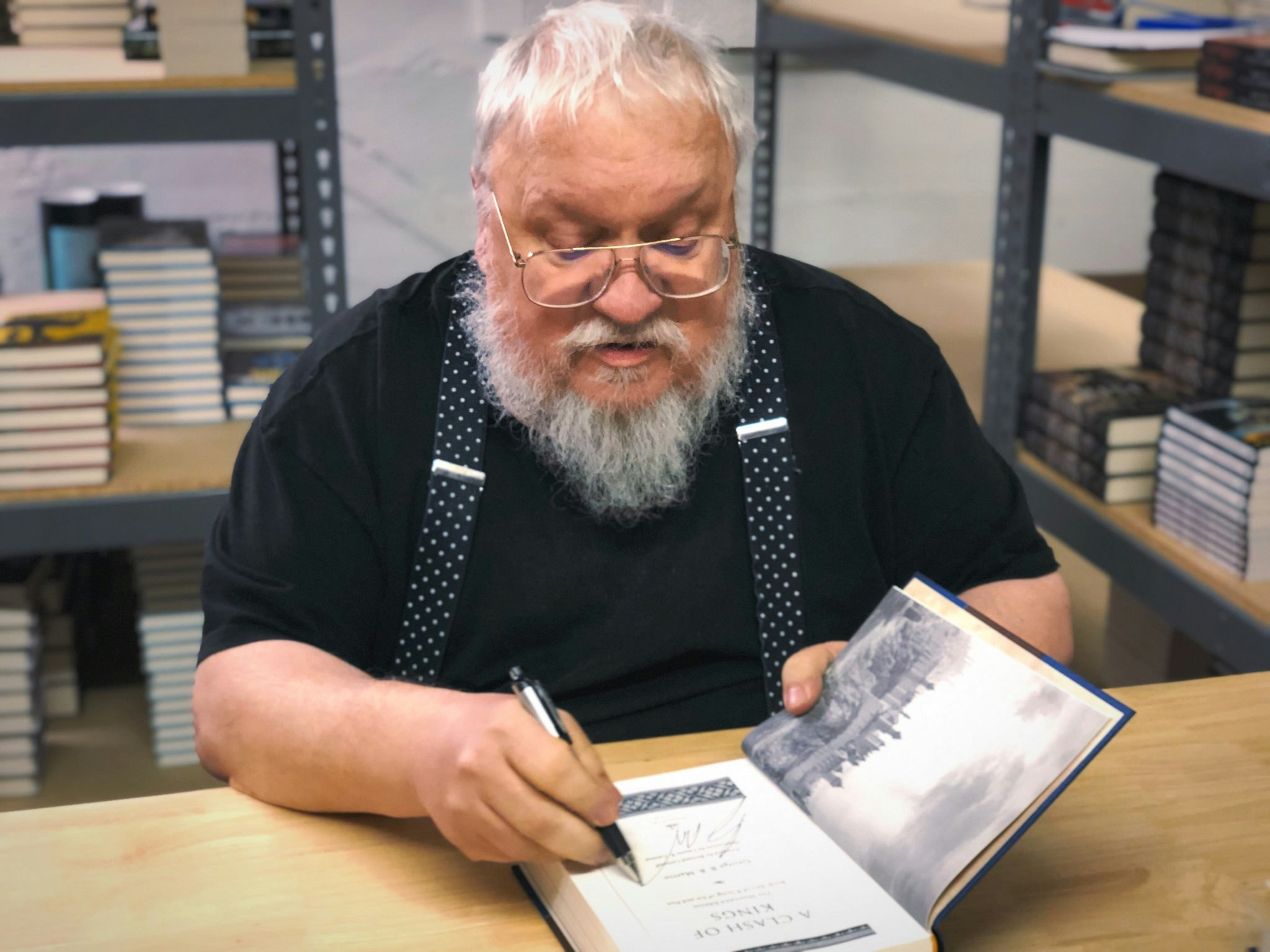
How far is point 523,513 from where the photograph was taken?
1292 mm

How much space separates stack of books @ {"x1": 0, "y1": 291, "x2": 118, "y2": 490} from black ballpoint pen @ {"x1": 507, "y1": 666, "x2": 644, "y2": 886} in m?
1.48

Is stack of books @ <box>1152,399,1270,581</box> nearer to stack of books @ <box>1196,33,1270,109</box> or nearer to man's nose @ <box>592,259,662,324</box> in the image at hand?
stack of books @ <box>1196,33,1270,109</box>

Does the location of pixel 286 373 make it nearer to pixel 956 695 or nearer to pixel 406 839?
pixel 406 839

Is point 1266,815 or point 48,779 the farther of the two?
point 48,779

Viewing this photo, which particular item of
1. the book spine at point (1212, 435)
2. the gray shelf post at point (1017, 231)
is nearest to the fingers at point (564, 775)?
the book spine at point (1212, 435)

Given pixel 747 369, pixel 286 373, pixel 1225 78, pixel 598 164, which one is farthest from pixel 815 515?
pixel 1225 78

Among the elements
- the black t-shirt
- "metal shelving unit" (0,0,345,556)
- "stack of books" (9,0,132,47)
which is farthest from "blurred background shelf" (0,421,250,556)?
the black t-shirt

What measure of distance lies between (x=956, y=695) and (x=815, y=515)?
46 centimetres

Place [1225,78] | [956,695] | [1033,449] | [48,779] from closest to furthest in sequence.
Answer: [956,695] < [1225,78] < [1033,449] < [48,779]

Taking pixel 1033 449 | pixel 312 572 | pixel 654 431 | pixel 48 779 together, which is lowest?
pixel 48 779

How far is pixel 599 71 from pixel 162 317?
140 centimetres

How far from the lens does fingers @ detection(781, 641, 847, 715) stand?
3.35 feet

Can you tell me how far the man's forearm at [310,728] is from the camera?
3.18 feet

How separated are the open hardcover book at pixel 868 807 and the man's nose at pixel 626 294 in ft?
1.19
